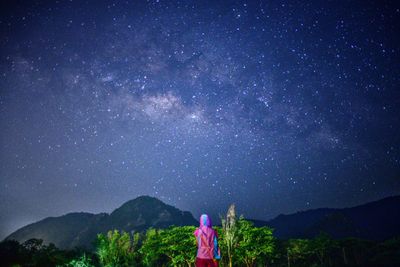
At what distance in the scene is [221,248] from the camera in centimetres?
2544

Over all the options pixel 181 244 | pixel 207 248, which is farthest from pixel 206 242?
pixel 181 244

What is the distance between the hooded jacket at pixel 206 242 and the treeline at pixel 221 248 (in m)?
10.1

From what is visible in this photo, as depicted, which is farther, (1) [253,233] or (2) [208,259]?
(1) [253,233]

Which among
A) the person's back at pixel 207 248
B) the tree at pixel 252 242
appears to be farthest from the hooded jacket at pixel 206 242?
the tree at pixel 252 242

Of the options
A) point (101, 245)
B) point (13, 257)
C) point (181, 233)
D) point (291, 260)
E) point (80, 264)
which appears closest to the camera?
point (80, 264)

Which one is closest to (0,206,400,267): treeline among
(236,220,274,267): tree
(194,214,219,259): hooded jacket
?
(236,220,274,267): tree

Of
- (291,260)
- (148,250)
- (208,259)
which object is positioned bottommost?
(291,260)

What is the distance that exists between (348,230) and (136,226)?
456 ft

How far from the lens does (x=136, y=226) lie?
19038 centimetres

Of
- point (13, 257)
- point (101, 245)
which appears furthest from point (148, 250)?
point (13, 257)

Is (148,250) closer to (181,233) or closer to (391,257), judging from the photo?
(181,233)

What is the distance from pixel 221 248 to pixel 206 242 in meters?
21.9

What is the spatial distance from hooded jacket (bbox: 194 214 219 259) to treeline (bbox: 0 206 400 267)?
10.1 meters

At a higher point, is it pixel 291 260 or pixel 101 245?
pixel 101 245
